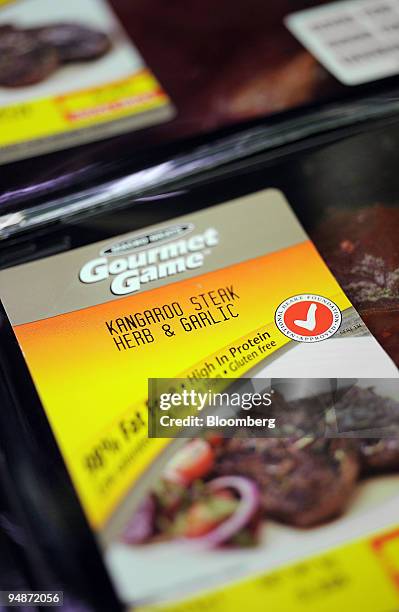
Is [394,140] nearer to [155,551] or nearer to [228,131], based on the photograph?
[228,131]

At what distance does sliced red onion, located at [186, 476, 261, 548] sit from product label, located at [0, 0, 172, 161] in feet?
1.49

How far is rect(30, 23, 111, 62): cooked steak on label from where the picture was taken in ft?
3.00

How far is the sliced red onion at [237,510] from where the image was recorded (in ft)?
1.80

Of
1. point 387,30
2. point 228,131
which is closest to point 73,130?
point 228,131

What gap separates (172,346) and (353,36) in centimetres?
52

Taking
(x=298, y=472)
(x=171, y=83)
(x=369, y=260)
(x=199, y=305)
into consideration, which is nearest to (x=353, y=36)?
(x=171, y=83)

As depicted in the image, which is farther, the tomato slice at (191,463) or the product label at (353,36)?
the product label at (353,36)

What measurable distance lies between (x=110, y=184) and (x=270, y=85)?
0.24 metres

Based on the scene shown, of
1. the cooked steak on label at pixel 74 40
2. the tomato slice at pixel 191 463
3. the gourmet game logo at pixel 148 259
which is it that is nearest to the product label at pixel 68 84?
the cooked steak on label at pixel 74 40

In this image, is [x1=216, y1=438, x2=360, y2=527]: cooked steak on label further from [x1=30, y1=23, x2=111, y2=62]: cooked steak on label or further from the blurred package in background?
[x1=30, y1=23, x2=111, y2=62]: cooked steak on label

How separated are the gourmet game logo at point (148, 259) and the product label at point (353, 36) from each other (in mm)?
297

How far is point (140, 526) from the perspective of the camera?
55 cm

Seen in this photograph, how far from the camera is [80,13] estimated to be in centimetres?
98

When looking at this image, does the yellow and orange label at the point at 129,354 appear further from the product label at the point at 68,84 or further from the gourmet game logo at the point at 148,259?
the product label at the point at 68,84
